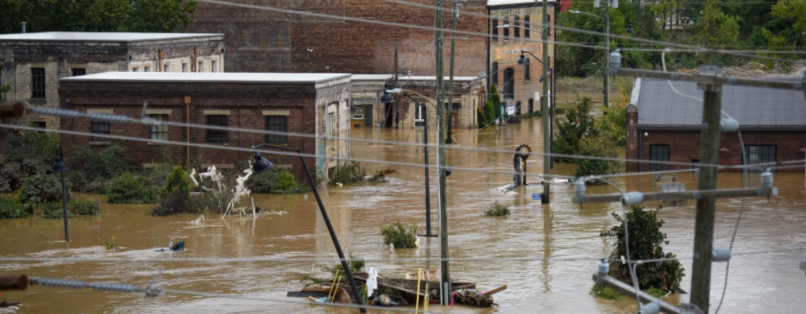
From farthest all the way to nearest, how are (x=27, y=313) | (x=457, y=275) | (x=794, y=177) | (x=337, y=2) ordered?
(x=337, y=2)
(x=794, y=177)
(x=457, y=275)
(x=27, y=313)

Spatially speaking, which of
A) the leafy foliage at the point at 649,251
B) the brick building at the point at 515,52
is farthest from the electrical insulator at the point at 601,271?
the brick building at the point at 515,52

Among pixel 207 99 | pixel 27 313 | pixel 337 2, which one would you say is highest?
pixel 337 2

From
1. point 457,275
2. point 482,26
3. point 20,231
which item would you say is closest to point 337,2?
point 482,26

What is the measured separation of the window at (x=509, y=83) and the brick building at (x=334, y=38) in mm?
4843

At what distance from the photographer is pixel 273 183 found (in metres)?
44.9

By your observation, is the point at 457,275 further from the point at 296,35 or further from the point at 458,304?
the point at 296,35

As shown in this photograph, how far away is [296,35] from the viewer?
71812 millimetres

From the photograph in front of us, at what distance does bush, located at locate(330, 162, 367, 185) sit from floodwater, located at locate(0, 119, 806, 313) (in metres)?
0.78

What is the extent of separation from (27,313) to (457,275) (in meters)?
9.62

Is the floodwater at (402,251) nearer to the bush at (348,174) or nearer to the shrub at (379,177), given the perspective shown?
the shrub at (379,177)

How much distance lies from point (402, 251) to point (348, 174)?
605 inches

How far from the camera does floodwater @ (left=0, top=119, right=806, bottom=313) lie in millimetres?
26859

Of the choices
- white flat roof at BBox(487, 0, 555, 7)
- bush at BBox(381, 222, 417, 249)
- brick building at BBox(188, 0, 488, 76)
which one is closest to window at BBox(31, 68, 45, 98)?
brick building at BBox(188, 0, 488, 76)

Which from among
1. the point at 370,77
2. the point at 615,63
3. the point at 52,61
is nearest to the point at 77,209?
the point at 52,61
